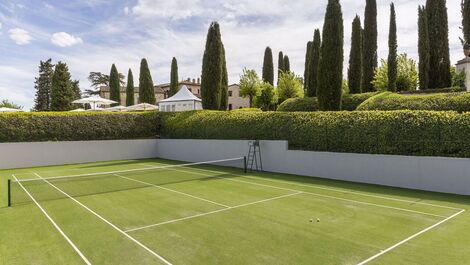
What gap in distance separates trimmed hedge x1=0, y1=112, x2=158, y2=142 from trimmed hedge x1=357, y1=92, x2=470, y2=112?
49.9 feet

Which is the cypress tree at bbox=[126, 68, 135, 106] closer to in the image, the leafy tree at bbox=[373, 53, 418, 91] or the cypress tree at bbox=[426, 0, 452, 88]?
the leafy tree at bbox=[373, 53, 418, 91]

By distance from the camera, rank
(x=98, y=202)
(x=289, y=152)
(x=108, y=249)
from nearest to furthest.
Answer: (x=108, y=249), (x=98, y=202), (x=289, y=152)

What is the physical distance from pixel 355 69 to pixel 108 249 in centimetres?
2830

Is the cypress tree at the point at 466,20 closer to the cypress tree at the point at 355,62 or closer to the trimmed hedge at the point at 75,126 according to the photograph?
the cypress tree at the point at 355,62

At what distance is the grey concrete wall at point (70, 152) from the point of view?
63.5 feet

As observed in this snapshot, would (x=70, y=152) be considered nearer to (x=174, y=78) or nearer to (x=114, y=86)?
(x=114, y=86)

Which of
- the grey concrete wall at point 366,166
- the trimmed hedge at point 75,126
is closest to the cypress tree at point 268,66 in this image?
the trimmed hedge at point 75,126

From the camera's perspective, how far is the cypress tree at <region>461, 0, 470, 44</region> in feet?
83.4

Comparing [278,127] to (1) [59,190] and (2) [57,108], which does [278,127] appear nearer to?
(1) [59,190]

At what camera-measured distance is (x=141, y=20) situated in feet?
63.3

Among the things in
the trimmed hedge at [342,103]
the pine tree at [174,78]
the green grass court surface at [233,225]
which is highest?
the pine tree at [174,78]

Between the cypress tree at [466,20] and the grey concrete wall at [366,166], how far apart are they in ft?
61.7

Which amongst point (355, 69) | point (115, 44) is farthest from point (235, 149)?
point (355, 69)

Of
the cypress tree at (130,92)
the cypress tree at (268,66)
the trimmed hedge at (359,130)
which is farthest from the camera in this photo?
the cypress tree at (268,66)
